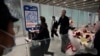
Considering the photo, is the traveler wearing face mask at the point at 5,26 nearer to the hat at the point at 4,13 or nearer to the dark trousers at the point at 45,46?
the hat at the point at 4,13

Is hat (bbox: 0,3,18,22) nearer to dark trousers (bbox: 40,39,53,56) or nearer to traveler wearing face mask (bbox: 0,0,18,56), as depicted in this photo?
traveler wearing face mask (bbox: 0,0,18,56)

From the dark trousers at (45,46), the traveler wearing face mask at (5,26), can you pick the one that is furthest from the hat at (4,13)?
the dark trousers at (45,46)

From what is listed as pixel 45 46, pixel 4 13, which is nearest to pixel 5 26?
pixel 4 13

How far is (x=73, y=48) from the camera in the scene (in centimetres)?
125

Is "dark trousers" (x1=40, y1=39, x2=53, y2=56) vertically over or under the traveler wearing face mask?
under

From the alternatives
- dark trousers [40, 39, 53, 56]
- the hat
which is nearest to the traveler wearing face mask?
the hat

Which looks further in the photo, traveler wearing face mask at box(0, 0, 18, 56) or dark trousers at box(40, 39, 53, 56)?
dark trousers at box(40, 39, 53, 56)

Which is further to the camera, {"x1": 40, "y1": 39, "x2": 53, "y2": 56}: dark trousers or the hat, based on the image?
{"x1": 40, "y1": 39, "x2": 53, "y2": 56}: dark trousers

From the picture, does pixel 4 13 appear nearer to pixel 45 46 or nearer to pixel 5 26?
pixel 5 26

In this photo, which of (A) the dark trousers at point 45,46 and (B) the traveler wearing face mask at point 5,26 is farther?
(A) the dark trousers at point 45,46

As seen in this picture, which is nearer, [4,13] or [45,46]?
[4,13]

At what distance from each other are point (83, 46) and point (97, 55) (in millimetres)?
176

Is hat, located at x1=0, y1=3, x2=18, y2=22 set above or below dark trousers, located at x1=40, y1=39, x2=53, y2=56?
above

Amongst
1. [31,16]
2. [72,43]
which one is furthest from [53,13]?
[72,43]
